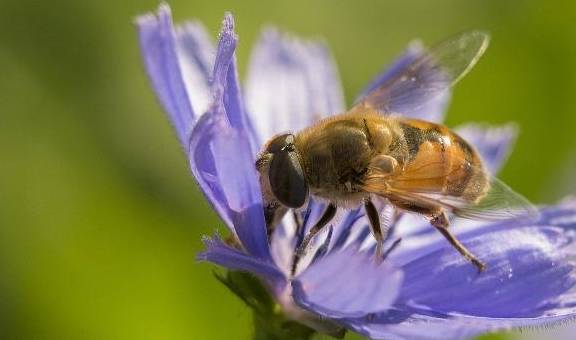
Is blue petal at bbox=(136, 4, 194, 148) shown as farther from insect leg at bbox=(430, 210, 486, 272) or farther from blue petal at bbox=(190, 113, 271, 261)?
insect leg at bbox=(430, 210, 486, 272)

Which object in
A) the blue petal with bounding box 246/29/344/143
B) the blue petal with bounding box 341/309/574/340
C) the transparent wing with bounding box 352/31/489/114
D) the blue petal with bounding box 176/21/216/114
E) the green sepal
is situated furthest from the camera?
the blue petal with bounding box 246/29/344/143

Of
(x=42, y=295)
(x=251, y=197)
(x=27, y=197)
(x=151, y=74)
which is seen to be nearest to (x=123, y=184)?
(x=27, y=197)

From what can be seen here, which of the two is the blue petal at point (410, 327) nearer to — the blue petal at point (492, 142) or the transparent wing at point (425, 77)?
the transparent wing at point (425, 77)

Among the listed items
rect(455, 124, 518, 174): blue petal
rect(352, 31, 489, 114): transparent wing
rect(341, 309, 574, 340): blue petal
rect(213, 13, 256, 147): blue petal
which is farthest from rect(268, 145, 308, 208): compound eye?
rect(455, 124, 518, 174): blue petal

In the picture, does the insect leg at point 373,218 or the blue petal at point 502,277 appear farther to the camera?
the insect leg at point 373,218

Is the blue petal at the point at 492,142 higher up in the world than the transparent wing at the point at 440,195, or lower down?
lower down

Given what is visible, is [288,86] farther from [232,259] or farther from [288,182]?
[232,259]

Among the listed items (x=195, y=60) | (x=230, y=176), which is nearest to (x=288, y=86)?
(x=195, y=60)

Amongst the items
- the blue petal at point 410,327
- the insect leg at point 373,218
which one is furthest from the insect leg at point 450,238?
the blue petal at point 410,327
